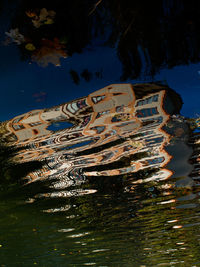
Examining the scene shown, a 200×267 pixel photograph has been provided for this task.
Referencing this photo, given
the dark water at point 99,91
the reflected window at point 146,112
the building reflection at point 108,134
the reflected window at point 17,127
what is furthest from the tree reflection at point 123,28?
the reflected window at point 17,127

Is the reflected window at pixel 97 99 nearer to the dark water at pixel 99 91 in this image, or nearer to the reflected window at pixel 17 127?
the dark water at pixel 99 91

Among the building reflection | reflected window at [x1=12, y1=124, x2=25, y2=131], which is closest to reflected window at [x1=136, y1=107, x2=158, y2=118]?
the building reflection

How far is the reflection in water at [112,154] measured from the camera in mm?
1753

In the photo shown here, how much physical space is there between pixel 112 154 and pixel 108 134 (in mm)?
487

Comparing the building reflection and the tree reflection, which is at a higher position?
the tree reflection

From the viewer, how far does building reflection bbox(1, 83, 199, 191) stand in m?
1.71

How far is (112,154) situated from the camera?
8.57ft

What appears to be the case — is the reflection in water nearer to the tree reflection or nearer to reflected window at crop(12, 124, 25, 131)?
reflected window at crop(12, 124, 25, 131)

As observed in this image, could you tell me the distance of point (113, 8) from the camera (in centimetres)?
143

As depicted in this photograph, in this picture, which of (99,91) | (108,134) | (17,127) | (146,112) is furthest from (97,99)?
(17,127)

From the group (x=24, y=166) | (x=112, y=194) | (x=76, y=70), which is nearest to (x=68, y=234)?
(x=112, y=194)

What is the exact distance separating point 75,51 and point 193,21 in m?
0.74

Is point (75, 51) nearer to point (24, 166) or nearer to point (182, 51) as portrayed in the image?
point (182, 51)

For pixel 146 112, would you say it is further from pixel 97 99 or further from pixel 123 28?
pixel 123 28
